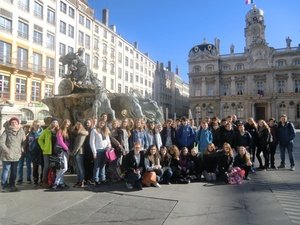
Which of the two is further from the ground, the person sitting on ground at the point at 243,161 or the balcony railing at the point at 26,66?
the balcony railing at the point at 26,66

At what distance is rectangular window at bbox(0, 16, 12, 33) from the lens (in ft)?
103

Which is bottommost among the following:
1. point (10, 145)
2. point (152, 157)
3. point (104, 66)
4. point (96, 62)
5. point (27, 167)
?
point (27, 167)

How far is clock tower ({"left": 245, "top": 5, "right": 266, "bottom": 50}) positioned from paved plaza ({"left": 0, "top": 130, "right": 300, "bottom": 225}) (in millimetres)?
67546

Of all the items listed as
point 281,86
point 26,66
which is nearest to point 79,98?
point 26,66

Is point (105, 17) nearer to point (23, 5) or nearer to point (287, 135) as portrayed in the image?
point (23, 5)

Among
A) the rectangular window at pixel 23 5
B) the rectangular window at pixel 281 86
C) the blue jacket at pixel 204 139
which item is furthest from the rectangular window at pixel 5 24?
the rectangular window at pixel 281 86

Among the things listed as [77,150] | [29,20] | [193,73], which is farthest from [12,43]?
[193,73]

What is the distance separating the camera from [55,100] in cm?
1352

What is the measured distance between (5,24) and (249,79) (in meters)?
50.8

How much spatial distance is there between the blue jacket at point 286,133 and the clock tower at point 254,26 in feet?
207

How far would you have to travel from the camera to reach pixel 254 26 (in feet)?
235

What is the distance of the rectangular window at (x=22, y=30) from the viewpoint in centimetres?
3397

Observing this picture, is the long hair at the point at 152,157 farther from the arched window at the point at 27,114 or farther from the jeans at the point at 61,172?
the arched window at the point at 27,114

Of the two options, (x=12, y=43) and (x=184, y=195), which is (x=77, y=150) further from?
(x=12, y=43)
